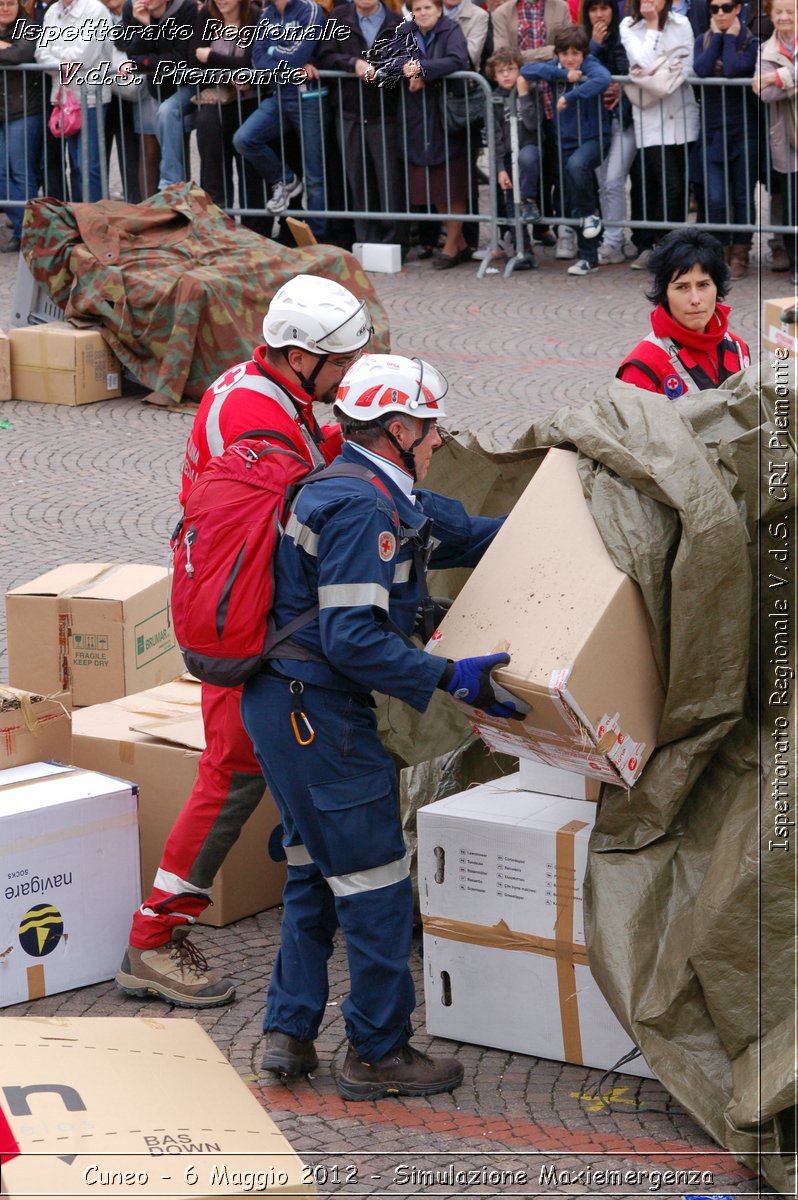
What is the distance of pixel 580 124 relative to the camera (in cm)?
1268

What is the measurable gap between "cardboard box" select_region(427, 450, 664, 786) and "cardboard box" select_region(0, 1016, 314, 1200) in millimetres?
1029

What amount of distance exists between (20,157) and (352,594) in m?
11.5

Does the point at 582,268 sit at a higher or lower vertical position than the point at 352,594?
higher

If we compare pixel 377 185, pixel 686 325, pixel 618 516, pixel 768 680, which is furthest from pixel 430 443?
pixel 377 185

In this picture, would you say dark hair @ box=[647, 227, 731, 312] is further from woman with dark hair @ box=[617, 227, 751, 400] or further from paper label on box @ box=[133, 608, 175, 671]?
paper label on box @ box=[133, 608, 175, 671]

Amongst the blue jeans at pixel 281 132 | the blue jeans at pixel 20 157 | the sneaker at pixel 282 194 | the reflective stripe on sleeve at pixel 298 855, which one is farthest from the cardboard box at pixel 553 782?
the blue jeans at pixel 20 157

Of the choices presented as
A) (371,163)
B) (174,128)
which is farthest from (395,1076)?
(174,128)

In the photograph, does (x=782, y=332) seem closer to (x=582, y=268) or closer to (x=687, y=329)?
(x=687, y=329)

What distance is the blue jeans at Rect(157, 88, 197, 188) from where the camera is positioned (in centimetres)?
1349

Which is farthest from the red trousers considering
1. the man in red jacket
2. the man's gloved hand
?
the man's gloved hand

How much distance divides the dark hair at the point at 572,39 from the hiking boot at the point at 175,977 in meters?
9.52

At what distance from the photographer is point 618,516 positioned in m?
3.74

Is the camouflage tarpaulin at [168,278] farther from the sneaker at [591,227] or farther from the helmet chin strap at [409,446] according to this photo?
the helmet chin strap at [409,446]

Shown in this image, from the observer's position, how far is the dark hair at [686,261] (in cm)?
514
